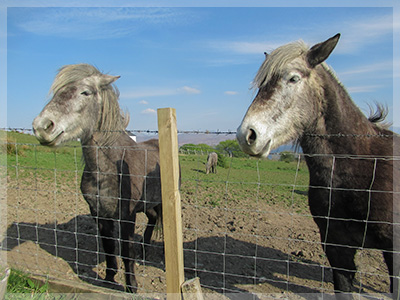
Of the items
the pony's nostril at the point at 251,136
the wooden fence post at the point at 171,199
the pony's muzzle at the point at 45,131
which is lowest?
the wooden fence post at the point at 171,199

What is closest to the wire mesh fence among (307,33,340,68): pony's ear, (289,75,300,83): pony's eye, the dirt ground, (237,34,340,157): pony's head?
the dirt ground

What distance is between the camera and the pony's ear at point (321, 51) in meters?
2.31

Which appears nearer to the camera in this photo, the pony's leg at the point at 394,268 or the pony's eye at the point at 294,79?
the pony's leg at the point at 394,268

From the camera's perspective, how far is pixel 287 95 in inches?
94.9

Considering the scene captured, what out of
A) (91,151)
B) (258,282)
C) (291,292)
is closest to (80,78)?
(91,151)

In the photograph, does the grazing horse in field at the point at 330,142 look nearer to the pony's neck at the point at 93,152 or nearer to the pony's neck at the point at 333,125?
the pony's neck at the point at 333,125

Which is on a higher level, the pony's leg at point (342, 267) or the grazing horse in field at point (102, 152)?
the grazing horse in field at point (102, 152)

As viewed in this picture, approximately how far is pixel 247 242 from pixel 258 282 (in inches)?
51.7

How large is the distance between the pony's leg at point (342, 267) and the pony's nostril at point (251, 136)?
1.37 metres

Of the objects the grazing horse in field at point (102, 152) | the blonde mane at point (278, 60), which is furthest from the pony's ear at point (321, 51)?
the grazing horse in field at point (102, 152)

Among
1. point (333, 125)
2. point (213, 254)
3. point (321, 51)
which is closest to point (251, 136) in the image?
point (333, 125)

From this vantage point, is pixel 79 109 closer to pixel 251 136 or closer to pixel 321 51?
pixel 251 136

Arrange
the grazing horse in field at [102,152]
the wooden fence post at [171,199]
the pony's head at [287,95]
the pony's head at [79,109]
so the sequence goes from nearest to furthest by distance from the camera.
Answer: the wooden fence post at [171,199], the pony's head at [287,95], the pony's head at [79,109], the grazing horse in field at [102,152]

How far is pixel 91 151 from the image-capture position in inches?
133
